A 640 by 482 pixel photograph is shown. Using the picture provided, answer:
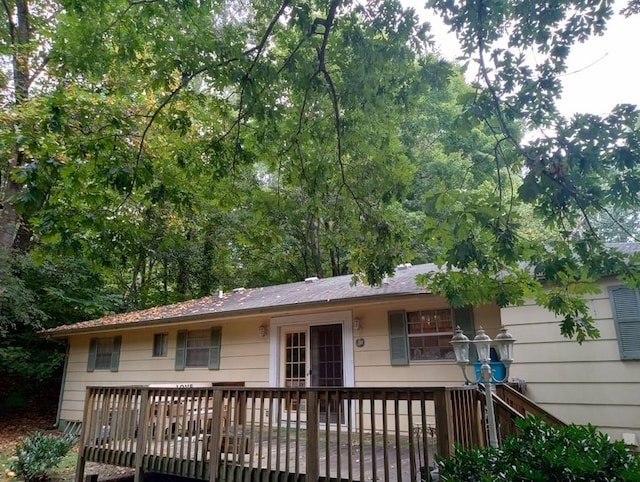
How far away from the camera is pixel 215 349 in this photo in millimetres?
9477

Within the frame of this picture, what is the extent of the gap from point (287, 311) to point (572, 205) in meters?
Answer: 5.72

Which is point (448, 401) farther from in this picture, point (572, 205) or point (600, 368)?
point (600, 368)

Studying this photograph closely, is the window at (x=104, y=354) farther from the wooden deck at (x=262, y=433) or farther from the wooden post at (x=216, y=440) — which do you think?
the wooden post at (x=216, y=440)

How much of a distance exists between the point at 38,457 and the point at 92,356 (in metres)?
6.10

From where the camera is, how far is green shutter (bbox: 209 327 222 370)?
30.8 feet

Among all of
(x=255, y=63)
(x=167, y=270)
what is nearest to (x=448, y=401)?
(x=255, y=63)

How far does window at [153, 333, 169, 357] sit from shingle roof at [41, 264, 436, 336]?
1.76ft

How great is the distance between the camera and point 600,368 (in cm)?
541

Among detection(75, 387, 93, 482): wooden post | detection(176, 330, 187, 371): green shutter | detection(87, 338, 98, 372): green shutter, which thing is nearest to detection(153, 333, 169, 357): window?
detection(176, 330, 187, 371): green shutter

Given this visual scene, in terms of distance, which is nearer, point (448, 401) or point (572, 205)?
point (572, 205)

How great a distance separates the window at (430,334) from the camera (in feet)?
23.0

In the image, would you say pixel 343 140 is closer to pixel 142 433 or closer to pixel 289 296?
pixel 142 433

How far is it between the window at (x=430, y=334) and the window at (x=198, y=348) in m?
4.36

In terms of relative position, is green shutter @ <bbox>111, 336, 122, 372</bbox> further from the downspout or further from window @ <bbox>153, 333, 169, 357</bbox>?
the downspout
